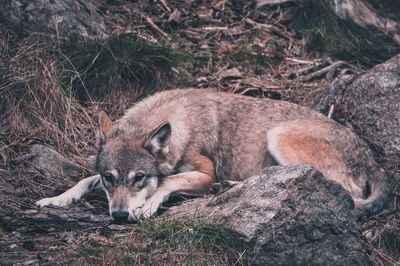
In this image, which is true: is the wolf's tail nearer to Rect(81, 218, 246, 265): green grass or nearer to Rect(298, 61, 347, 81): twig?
Rect(81, 218, 246, 265): green grass

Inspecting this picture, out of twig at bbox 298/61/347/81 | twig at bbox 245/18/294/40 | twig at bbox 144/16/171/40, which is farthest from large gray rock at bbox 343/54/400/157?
twig at bbox 144/16/171/40

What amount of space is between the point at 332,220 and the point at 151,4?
255 inches

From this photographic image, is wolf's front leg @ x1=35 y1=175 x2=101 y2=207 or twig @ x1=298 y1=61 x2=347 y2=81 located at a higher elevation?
twig @ x1=298 y1=61 x2=347 y2=81

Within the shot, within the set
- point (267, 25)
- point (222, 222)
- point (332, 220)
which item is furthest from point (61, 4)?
point (332, 220)

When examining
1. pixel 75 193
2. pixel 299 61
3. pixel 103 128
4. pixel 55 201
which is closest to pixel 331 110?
pixel 299 61

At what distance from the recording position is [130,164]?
493cm

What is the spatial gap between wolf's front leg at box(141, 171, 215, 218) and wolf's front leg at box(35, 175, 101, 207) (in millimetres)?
780

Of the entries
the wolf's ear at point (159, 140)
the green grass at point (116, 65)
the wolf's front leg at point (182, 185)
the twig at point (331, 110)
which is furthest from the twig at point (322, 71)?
the wolf's ear at point (159, 140)

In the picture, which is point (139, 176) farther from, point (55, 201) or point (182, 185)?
point (55, 201)

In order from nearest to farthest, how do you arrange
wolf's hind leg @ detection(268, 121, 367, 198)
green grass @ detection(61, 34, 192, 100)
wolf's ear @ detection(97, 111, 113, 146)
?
1. wolf's ear @ detection(97, 111, 113, 146)
2. wolf's hind leg @ detection(268, 121, 367, 198)
3. green grass @ detection(61, 34, 192, 100)

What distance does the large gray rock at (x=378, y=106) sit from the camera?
605cm

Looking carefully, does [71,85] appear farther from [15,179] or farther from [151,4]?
[151,4]

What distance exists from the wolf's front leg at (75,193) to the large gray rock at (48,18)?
2958mm

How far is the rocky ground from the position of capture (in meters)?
3.96
